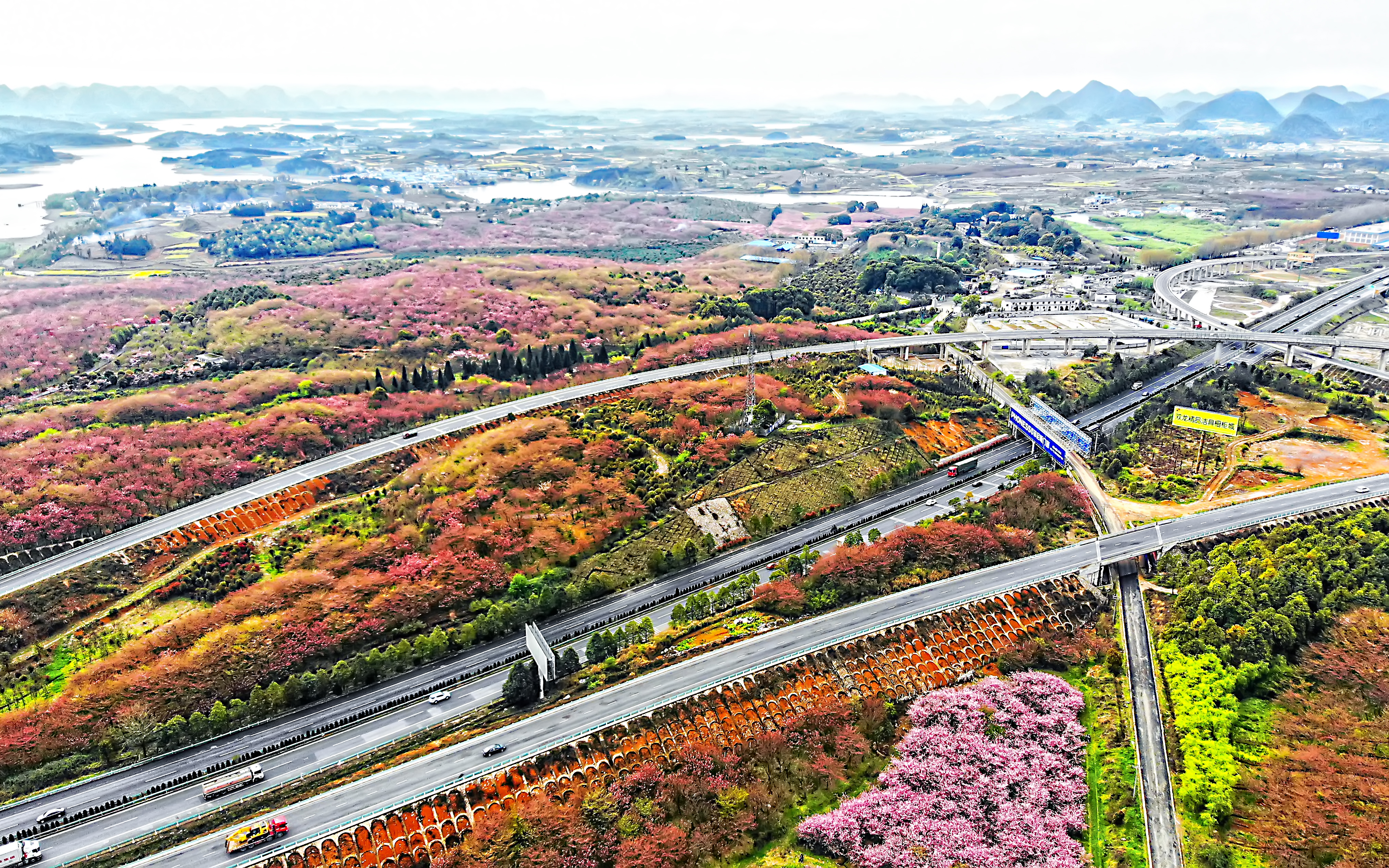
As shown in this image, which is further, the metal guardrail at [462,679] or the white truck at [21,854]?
the metal guardrail at [462,679]

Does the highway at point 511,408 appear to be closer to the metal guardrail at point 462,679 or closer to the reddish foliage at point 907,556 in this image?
the metal guardrail at point 462,679

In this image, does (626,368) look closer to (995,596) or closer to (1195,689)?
(995,596)

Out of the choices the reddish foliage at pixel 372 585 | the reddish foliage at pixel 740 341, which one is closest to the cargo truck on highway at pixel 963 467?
the reddish foliage at pixel 372 585

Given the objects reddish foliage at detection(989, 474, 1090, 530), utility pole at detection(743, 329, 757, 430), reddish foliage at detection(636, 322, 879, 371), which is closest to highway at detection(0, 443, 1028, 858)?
reddish foliage at detection(989, 474, 1090, 530)

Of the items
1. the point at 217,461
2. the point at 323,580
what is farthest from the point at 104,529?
the point at 323,580

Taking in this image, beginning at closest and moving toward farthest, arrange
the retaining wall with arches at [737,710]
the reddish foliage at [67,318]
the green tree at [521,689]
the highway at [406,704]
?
1. the retaining wall with arches at [737,710]
2. the highway at [406,704]
3. the green tree at [521,689]
4. the reddish foliage at [67,318]

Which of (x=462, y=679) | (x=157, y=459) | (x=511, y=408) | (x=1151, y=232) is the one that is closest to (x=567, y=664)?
(x=462, y=679)
